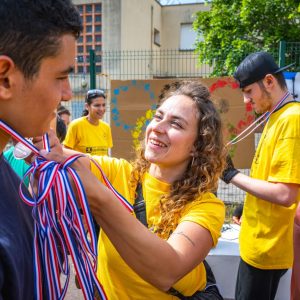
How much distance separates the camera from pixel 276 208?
2.29 meters

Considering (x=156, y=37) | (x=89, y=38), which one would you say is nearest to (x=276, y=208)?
(x=89, y=38)

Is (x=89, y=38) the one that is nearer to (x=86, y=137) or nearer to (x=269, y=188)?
(x=86, y=137)

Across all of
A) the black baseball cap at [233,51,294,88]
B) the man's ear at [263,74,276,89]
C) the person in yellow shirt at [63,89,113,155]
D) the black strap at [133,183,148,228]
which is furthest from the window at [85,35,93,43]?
the black strap at [133,183,148,228]

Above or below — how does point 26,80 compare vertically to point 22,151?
above

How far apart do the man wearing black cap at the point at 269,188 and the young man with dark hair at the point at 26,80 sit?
1.59m

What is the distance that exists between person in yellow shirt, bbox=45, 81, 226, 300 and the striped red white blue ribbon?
15 centimetres

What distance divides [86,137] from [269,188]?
3.26m

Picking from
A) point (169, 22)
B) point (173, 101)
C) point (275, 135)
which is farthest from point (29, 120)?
point (169, 22)

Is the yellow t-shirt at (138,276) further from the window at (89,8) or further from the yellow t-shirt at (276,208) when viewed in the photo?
the window at (89,8)

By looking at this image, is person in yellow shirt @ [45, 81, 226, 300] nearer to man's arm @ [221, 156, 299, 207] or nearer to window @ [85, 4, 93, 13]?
man's arm @ [221, 156, 299, 207]

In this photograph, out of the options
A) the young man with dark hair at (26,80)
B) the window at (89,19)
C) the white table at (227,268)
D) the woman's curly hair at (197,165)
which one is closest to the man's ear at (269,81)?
the woman's curly hair at (197,165)

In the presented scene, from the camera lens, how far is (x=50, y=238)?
1005 millimetres

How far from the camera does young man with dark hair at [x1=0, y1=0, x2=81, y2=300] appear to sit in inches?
34.4

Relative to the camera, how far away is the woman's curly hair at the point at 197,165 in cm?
157
